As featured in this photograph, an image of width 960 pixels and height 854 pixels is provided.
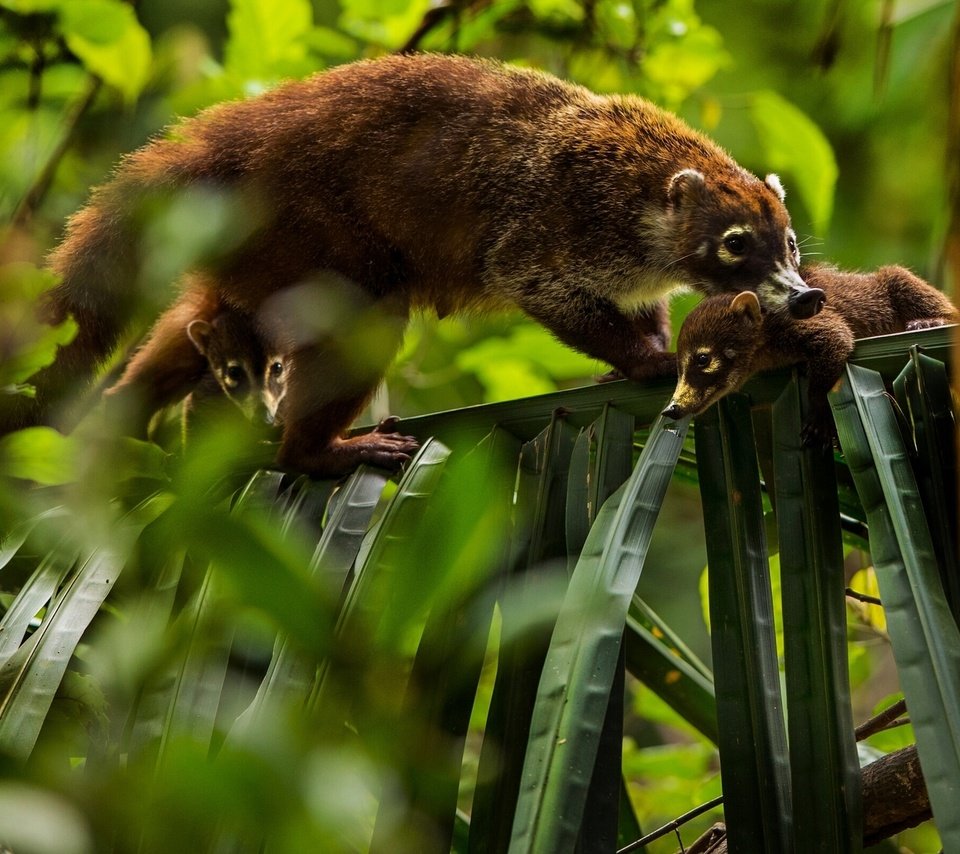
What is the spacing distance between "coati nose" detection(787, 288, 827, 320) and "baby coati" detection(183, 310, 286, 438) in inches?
88.2

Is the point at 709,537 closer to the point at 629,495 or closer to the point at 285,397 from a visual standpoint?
the point at 629,495

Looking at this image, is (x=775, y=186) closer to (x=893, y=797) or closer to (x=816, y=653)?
(x=893, y=797)

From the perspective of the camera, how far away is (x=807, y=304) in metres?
3.44

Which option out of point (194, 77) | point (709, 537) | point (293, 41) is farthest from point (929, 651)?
point (194, 77)

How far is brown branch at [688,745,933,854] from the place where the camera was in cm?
249

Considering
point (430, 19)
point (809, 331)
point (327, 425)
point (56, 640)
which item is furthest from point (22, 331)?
point (430, 19)

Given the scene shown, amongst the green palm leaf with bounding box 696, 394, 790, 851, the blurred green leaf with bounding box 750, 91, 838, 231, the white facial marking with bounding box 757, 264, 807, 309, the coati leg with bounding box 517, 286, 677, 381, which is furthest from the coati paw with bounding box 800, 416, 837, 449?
the blurred green leaf with bounding box 750, 91, 838, 231

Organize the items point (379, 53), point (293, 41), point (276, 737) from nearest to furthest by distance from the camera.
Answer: point (276, 737)
point (293, 41)
point (379, 53)

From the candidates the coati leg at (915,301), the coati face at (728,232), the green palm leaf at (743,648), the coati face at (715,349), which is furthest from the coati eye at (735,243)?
the green palm leaf at (743,648)

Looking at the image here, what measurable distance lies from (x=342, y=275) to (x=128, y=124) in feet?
6.64

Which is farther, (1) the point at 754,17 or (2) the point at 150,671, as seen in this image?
(1) the point at 754,17

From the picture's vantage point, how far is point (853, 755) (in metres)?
2.00

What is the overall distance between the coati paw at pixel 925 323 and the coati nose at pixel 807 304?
1.19 ft

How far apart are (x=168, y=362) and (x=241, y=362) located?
1.14ft
